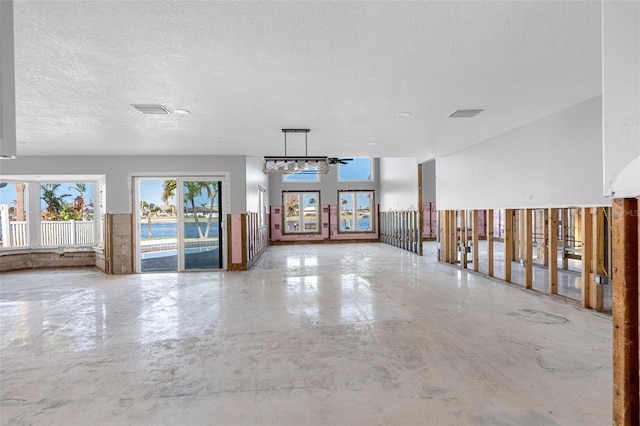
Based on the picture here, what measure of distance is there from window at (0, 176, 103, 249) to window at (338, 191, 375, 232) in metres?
9.26

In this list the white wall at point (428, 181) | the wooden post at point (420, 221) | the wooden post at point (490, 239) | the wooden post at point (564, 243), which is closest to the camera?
the wooden post at point (490, 239)

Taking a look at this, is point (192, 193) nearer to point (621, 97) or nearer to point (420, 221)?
point (420, 221)

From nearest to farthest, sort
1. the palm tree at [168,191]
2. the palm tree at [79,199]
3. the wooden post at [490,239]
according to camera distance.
A: the wooden post at [490,239]
the palm tree at [79,199]
the palm tree at [168,191]

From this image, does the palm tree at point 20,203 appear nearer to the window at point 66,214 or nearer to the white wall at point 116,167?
the window at point 66,214

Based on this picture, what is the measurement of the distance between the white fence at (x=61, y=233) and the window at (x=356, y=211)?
9.29 metres

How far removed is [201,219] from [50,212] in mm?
4004

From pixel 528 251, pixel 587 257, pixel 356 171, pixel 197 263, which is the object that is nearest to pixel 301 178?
pixel 356 171

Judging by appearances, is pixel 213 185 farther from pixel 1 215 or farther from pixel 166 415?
pixel 166 415

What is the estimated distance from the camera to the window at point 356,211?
15.2 metres

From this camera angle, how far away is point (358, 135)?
5.96 metres

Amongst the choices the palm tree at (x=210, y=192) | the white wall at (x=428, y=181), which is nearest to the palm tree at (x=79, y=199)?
the palm tree at (x=210, y=192)

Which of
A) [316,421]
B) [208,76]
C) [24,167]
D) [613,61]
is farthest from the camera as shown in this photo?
[24,167]

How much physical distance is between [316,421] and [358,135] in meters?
4.69

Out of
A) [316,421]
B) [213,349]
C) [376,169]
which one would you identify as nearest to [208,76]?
[213,349]
